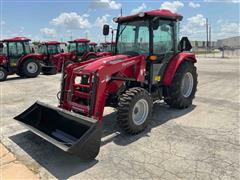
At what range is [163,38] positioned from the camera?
563cm

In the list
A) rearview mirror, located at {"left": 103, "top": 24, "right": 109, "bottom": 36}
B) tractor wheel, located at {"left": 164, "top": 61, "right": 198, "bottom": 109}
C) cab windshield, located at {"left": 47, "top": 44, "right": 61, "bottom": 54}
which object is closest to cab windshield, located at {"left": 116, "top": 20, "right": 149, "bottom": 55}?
rearview mirror, located at {"left": 103, "top": 24, "right": 109, "bottom": 36}

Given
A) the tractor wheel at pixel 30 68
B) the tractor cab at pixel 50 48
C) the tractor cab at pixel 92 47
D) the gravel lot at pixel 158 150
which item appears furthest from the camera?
the tractor cab at pixel 92 47

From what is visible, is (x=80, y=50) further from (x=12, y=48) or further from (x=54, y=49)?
(x=12, y=48)

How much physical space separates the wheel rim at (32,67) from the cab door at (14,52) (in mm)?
702

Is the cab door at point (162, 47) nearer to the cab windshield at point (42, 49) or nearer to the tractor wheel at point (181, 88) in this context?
the tractor wheel at point (181, 88)

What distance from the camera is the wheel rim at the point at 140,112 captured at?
4.66m

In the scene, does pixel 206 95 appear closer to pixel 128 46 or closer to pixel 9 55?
pixel 128 46

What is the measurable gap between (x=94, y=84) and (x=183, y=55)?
2.85m

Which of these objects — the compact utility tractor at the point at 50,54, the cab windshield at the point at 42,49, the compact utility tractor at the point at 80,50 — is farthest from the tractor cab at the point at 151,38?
the cab windshield at the point at 42,49

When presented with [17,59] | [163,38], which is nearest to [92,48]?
[17,59]

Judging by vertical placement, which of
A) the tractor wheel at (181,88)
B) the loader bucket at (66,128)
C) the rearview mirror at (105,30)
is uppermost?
the rearview mirror at (105,30)

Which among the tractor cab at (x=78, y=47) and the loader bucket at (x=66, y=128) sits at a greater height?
the tractor cab at (x=78, y=47)

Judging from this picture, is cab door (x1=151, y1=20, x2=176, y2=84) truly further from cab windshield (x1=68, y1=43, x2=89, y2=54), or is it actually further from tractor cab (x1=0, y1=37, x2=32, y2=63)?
cab windshield (x1=68, y1=43, x2=89, y2=54)

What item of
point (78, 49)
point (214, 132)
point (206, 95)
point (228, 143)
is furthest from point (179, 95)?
point (78, 49)
